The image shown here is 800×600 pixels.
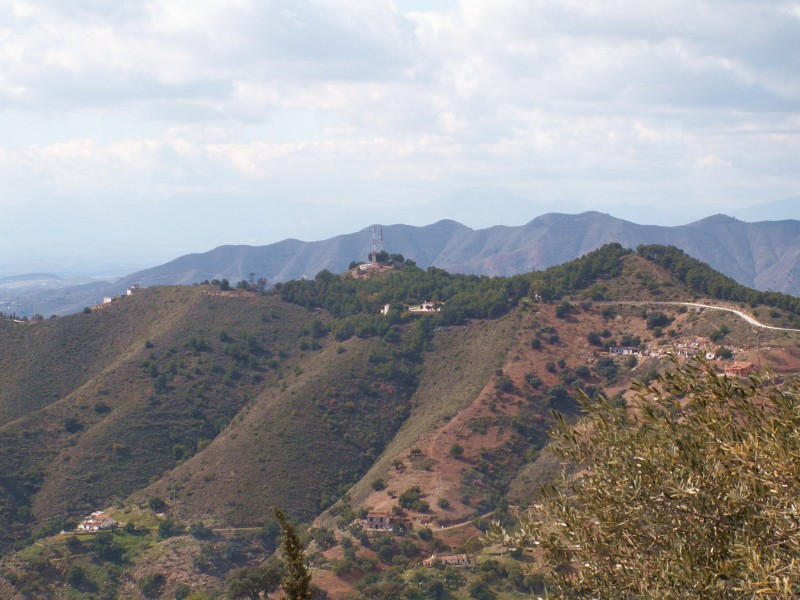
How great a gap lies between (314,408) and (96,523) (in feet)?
48.0

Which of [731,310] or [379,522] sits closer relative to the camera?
[379,522]

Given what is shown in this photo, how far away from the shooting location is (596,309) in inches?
2274

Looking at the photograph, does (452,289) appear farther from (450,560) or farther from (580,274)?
(450,560)

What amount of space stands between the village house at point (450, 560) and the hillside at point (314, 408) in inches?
22.5

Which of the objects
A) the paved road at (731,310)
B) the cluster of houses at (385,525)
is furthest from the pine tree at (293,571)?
the paved road at (731,310)

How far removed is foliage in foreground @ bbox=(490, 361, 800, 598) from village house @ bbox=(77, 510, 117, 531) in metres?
31.3

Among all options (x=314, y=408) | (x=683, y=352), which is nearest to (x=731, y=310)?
(x=683, y=352)

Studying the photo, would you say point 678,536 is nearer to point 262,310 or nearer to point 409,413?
point 409,413

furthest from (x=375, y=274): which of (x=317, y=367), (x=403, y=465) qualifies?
(x=403, y=465)

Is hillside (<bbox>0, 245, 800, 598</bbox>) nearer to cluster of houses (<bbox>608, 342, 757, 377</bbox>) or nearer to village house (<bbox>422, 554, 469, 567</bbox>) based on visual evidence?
cluster of houses (<bbox>608, 342, 757, 377</bbox>)

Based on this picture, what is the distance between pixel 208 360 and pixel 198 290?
13634 millimetres

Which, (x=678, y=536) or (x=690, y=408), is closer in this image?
(x=678, y=536)

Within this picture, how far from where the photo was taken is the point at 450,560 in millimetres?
32031

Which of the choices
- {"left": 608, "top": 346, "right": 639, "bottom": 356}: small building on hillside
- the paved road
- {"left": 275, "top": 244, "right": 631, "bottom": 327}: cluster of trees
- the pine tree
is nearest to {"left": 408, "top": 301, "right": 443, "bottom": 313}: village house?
{"left": 275, "top": 244, "right": 631, "bottom": 327}: cluster of trees
